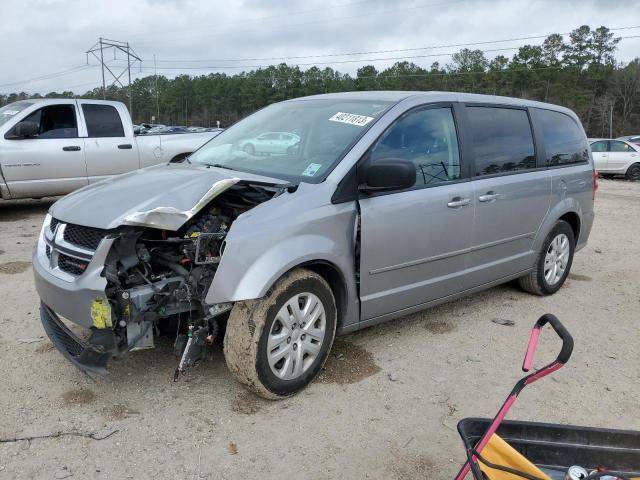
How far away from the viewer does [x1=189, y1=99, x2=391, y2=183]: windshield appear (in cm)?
355

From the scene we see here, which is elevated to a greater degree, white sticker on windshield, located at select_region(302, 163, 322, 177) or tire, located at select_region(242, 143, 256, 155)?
tire, located at select_region(242, 143, 256, 155)

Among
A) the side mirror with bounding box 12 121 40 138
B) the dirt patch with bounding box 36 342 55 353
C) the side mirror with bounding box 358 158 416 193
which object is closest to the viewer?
the side mirror with bounding box 358 158 416 193

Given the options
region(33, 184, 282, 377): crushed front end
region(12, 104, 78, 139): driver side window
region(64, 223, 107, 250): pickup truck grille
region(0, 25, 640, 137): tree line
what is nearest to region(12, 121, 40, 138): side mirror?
region(12, 104, 78, 139): driver side window

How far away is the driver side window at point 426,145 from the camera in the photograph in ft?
12.0

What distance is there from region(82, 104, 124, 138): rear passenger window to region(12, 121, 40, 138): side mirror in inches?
33.2

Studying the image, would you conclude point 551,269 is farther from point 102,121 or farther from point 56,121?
point 56,121

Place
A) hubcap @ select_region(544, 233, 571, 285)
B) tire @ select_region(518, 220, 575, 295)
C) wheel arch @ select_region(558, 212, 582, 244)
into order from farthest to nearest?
wheel arch @ select_region(558, 212, 582, 244), hubcap @ select_region(544, 233, 571, 285), tire @ select_region(518, 220, 575, 295)

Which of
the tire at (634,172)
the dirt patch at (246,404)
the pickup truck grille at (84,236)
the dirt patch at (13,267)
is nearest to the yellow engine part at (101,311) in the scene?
the pickup truck grille at (84,236)

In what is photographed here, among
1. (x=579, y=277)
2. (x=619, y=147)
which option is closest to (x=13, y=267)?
(x=579, y=277)

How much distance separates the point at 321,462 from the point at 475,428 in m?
0.87

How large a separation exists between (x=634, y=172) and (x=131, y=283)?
20.0 m

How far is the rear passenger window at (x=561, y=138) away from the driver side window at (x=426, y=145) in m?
1.38

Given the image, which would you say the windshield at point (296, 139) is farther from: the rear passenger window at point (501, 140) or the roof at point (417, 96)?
the rear passenger window at point (501, 140)

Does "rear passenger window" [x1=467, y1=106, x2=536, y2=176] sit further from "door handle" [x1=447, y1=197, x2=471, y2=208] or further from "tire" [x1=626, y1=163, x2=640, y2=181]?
"tire" [x1=626, y1=163, x2=640, y2=181]
